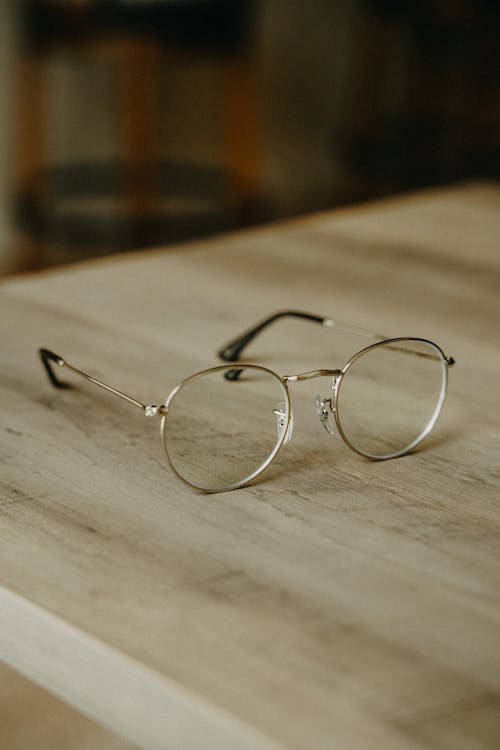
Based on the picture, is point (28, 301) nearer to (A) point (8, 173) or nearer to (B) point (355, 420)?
(B) point (355, 420)

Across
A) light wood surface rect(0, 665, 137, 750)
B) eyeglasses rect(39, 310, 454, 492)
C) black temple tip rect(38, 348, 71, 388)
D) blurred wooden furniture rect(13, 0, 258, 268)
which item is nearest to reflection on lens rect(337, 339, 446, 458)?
eyeglasses rect(39, 310, 454, 492)

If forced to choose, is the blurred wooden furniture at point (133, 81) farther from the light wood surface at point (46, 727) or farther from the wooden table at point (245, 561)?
the light wood surface at point (46, 727)

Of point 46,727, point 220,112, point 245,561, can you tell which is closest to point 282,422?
point 245,561

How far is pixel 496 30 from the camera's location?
343 cm

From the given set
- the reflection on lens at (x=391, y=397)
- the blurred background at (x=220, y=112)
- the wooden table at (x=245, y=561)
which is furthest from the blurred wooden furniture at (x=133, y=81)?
the reflection on lens at (x=391, y=397)

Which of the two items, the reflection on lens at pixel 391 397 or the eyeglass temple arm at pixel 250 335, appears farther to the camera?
the eyeglass temple arm at pixel 250 335

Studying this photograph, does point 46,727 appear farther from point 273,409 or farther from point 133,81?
point 133,81

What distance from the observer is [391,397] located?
62 centimetres

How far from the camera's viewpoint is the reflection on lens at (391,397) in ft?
1.83

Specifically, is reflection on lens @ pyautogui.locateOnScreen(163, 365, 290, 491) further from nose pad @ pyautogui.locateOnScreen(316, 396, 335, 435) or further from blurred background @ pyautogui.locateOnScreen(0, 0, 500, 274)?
blurred background @ pyautogui.locateOnScreen(0, 0, 500, 274)

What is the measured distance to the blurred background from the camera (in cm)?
222

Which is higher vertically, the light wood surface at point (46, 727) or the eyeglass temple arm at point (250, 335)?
the eyeglass temple arm at point (250, 335)

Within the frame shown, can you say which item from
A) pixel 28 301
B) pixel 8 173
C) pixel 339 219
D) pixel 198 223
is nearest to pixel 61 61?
pixel 8 173

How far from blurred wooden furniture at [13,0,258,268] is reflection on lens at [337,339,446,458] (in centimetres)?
171
